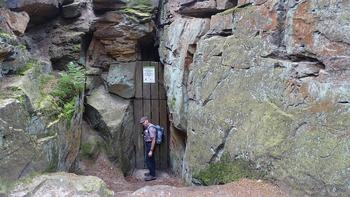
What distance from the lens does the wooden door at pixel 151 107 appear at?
Result: 36.3 ft

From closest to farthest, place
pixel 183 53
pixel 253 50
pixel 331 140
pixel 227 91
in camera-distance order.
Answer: pixel 331 140
pixel 253 50
pixel 227 91
pixel 183 53

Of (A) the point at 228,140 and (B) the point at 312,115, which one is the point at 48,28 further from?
(B) the point at 312,115

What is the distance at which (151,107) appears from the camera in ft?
36.7

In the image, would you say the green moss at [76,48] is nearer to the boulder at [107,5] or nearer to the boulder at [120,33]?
the boulder at [120,33]

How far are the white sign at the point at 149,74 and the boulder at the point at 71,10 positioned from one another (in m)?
2.69

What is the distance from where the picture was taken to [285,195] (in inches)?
185

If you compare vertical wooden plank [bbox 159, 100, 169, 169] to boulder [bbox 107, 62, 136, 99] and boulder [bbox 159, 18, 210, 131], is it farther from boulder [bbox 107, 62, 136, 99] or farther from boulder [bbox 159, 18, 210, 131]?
boulder [bbox 159, 18, 210, 131]

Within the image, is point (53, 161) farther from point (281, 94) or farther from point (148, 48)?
point (148, 48)

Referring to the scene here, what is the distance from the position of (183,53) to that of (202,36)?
2.96ft

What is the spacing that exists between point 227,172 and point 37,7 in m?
6.52

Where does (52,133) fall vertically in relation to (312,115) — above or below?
below

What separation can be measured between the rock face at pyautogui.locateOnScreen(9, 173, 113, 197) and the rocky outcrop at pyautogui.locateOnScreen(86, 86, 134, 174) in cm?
508

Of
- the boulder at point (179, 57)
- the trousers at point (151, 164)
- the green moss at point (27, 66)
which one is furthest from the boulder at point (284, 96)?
the green moss at point (27, 66)

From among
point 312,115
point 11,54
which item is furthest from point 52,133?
point 312,115
